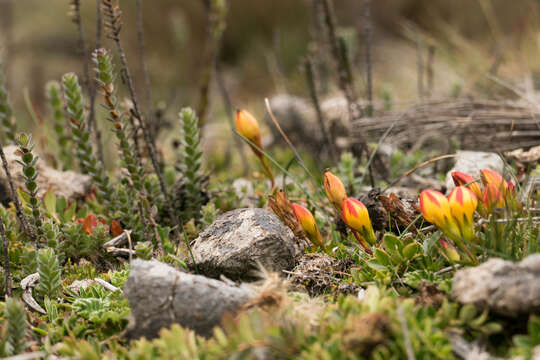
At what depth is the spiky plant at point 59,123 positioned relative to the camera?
3018 millimetres

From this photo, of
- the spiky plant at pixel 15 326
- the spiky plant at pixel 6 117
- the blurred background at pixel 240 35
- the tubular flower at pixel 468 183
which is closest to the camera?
the spiky plant at pixel 15 326

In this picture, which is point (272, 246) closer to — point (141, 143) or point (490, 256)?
point (490, 256)

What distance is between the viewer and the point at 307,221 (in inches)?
70.3

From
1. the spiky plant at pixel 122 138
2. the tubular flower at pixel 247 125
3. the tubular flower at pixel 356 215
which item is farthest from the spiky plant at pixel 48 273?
the tubular flower at pixel 356 215

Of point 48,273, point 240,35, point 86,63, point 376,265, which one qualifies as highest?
point 240,35

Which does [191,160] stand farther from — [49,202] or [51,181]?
[51,181]

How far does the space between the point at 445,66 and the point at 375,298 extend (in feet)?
20.8

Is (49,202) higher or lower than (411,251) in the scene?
higher

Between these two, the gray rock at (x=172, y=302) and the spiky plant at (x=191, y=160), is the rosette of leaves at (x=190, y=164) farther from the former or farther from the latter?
the gray rock at (x=172, y=302)

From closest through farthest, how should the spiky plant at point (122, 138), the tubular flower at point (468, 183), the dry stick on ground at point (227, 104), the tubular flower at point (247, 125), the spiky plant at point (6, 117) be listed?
the tubular flower at point (468, 183), the spiky plant at point (122, 138), the tubular flower at point (247, 125), the spiky plant at point (6, 117), the dry stick on ground at point (227, 104)

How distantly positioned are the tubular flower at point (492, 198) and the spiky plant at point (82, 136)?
5.64 ft

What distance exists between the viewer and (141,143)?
290cm

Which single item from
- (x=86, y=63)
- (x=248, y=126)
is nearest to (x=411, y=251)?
(x=248, y=126)

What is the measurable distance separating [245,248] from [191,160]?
866 millimetres
